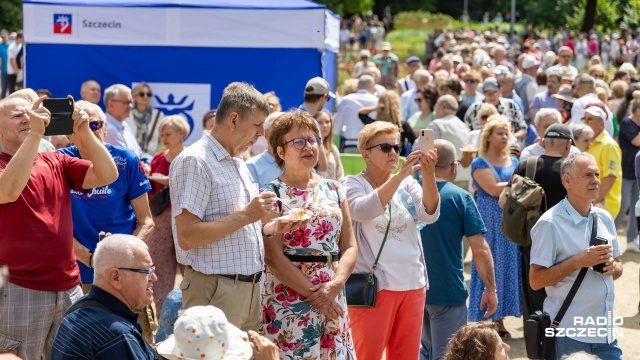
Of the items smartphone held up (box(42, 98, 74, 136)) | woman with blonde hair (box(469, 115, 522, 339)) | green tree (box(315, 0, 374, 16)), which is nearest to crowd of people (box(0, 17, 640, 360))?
smartphone held up (box(42, 98, 74, 136))

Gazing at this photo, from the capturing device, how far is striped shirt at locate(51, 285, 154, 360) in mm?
3482

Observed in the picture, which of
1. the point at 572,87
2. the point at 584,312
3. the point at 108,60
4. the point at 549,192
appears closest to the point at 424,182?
the point at 584,312

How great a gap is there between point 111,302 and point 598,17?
5119 cm

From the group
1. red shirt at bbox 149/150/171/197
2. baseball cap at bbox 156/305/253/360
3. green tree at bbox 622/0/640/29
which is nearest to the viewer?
baseball cap at bbox 156/305/253/360

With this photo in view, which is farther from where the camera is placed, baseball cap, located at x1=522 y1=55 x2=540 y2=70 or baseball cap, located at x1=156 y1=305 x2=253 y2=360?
baseball cap, located at x1=522 y1=55 x2=540 y2=70

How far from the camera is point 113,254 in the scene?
365 centimetres

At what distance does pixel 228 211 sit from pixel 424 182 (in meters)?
1.33

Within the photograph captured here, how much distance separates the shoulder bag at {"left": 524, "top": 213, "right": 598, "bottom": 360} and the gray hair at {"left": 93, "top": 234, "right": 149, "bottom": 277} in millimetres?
2393

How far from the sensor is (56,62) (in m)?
11.1

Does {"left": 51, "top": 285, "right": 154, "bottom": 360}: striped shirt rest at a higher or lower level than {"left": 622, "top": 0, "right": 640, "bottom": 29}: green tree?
lower

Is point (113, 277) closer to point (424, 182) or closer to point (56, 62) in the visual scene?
point (424, 182)

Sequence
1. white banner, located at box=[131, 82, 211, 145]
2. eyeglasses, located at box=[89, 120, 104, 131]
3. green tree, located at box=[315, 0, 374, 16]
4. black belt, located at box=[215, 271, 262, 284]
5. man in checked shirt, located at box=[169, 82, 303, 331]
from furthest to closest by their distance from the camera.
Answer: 1. green tree, located at box=[315, 0, 374, 16]
2. white banner, located at box=[131, 82, 211, 145]
3. eyeglasses, located at box=[89, 120, 104, 131]
4. black belt, located at box=[215, 271, 262, 284]
5. man in checked shirt, located at box=[169, 82, 303, 331]

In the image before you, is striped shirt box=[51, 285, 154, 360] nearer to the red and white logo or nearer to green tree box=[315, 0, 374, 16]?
the red and white logo

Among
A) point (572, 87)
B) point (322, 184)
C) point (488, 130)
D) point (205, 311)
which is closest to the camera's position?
point (205, 311)
